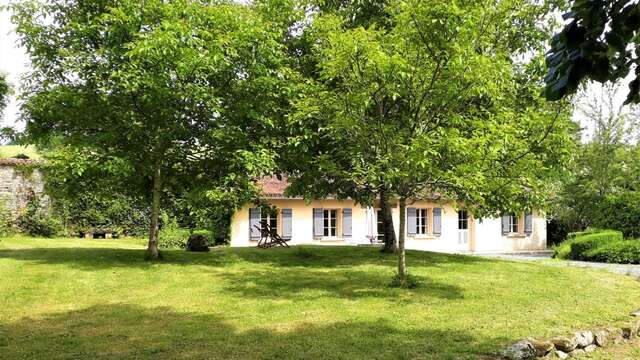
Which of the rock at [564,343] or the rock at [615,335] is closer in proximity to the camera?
the rock at [564,343]

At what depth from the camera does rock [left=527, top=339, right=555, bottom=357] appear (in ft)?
21.0

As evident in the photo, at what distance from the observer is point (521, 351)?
20.3ft

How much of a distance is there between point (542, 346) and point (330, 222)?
18.4m

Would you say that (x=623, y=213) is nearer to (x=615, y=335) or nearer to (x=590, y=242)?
(x=590, y=242)

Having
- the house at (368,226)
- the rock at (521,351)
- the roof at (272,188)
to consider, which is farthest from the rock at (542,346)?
the roof at (272,188)

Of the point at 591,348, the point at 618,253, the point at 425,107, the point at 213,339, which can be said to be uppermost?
the point at 425,107

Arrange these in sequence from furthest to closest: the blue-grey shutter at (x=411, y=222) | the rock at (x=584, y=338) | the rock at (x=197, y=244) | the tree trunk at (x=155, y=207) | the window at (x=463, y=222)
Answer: the window at (x=463, y=222) < the blue-grey shutter at (x=411, y=222) < the rock at (x=197, y=244) < the tree trunk at (x=155, y=207) < the rock at (x=584, y=338)

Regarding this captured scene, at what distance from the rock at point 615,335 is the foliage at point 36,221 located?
67.0 ft

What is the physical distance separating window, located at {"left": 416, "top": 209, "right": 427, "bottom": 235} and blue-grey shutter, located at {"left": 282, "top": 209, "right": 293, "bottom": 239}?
6.63 m

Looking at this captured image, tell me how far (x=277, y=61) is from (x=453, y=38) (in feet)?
16.9

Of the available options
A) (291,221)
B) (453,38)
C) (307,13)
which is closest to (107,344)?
(453,38)

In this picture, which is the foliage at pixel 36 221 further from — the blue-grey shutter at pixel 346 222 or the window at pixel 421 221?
the window at pixel 421 221

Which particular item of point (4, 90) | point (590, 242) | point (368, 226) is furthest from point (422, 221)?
point (4, 90)

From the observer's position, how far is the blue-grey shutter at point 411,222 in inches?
1008
